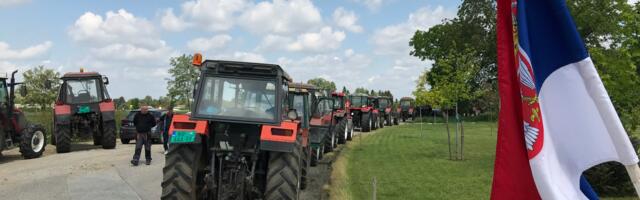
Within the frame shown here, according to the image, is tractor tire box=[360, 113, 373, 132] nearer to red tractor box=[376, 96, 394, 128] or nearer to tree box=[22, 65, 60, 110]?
red tractor box=[376, 96, 394, 128]

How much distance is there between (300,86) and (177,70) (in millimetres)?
37694

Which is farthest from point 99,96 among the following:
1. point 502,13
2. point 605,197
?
point 502,13

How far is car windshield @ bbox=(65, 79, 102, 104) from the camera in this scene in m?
18.0

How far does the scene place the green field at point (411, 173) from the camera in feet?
33.1

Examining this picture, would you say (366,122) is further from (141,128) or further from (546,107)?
(546,107)

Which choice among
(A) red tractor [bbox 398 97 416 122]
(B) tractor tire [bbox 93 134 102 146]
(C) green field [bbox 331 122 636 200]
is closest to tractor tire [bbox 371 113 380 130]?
(C) green field [bbox 331 122 636 200]

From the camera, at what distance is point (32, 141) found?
15.7 meters

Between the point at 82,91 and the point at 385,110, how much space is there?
73.7 ft

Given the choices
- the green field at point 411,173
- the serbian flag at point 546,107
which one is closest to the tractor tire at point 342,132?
the green field at point 411,173

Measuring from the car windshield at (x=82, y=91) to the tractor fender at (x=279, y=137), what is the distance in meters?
12.4

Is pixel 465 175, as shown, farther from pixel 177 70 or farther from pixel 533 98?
pixel 177 70

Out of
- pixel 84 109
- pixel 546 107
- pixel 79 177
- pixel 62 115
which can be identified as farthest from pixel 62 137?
pixel 546 107

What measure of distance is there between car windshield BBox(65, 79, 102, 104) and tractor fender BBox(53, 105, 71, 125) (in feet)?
2.55

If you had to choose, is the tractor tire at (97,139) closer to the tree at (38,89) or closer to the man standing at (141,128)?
the man standing at (141,128)
